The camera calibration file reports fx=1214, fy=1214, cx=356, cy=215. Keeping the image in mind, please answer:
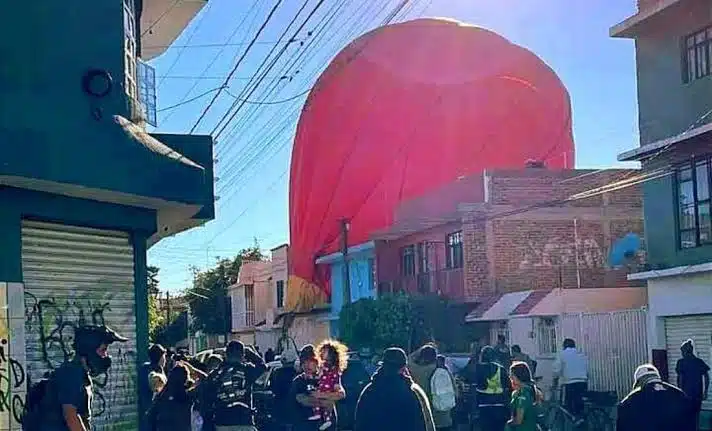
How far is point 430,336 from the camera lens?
3966 centimetres

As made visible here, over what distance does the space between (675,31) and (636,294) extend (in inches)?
352

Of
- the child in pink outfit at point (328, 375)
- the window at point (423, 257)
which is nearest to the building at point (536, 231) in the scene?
the window at point (423, 257)

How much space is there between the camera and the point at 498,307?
36.8 m

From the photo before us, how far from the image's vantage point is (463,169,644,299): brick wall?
39750 mm

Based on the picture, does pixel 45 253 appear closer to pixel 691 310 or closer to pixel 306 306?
pixel 691 310

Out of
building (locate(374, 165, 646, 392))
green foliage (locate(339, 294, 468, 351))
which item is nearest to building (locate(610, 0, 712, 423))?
building (locate(374, 165, 646, 392))

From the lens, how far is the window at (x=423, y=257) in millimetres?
45031

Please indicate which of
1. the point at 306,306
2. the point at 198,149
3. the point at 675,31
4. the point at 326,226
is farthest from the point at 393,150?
the point at 198,149

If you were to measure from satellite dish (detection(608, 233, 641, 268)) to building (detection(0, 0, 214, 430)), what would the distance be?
21139mm

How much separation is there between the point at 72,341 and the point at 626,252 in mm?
23672

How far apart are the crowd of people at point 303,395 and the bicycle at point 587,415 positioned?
4004mm

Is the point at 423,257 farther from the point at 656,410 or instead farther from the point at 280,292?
the point at 656,410

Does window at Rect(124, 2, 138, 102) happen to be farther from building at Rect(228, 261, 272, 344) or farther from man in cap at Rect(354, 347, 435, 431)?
building at Rect(228, 261, 272, 344)

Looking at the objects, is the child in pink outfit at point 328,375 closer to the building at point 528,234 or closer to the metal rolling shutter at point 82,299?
the metal rolling shutter at point 82,299
